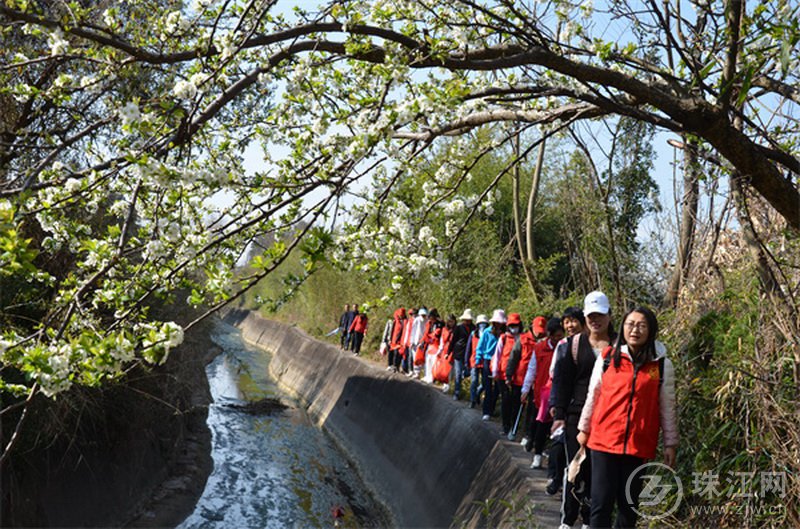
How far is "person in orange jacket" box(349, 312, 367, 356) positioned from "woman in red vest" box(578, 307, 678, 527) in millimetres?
17998

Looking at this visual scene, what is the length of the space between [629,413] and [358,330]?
61.3 ft

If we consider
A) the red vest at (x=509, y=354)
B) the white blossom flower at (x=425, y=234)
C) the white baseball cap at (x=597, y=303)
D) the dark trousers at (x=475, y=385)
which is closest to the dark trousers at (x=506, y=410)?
the red vest at (x=509, y=354)

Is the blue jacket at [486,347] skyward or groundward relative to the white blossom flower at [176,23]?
groundward

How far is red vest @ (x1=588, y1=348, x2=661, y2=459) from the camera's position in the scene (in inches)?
194

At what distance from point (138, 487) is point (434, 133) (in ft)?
25.5

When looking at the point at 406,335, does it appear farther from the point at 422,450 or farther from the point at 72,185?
the point at 72,185

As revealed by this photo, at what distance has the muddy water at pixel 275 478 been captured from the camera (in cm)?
1218

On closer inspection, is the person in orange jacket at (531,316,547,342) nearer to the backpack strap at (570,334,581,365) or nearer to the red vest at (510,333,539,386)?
the red vest at (510,333,539,386)

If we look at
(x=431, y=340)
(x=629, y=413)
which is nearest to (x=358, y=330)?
(x=431, y=340)

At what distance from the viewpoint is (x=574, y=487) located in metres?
5.84

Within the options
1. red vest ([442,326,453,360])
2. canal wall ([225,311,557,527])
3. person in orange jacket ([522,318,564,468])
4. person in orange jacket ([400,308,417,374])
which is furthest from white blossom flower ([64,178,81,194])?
person in orange jacket ([400,308,417,374])

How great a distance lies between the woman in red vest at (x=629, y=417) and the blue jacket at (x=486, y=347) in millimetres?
6805

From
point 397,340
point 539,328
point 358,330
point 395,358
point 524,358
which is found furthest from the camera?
point 358,330

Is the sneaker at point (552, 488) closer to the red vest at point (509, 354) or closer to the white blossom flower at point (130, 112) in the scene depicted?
the red vest at point (509, 354)
